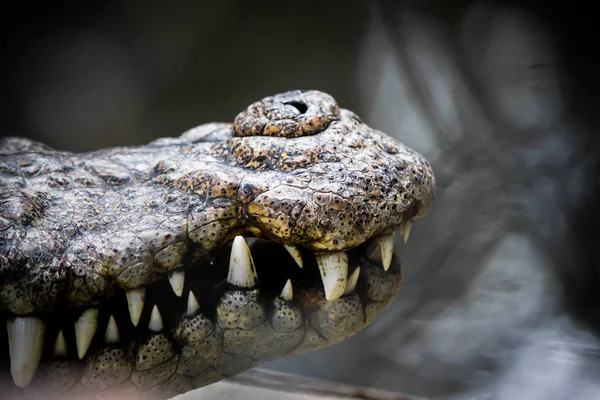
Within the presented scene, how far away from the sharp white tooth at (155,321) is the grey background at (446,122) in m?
1.11

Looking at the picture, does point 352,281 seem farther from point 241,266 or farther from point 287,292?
point 241,266

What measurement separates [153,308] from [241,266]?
0.24 metres

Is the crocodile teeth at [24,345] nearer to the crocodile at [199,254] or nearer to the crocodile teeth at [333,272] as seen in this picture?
the crocodile at [199,254]

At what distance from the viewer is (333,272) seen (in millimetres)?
1322

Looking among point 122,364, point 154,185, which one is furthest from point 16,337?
point 154,185

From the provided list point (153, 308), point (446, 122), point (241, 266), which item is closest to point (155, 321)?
point (153, 308)

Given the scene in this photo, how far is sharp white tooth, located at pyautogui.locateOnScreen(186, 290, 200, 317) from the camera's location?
128 cm

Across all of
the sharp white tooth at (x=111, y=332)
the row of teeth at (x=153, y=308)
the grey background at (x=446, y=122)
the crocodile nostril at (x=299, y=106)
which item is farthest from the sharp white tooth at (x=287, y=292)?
the grey background at (x=446, y=122)

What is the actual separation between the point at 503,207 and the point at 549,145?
0.40 meters

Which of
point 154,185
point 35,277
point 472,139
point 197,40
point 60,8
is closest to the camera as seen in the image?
point 35,277

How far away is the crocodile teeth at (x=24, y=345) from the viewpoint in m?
1.14

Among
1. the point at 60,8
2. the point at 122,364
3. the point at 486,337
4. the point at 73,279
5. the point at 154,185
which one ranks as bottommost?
the point at 486,337

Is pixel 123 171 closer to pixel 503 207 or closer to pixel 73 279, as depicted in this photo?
pixel 73 279

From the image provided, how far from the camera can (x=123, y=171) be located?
4.97 feet
